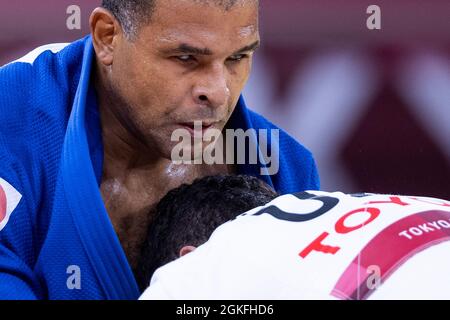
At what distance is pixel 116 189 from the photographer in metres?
1.51

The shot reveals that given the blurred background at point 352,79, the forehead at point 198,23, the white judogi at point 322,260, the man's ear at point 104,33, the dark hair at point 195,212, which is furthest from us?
the blurred background at point 352,79

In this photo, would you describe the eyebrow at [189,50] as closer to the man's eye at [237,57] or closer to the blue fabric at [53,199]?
the man's eye at [237,57]

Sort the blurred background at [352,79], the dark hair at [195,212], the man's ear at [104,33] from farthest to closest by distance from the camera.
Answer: the blurred background at [352,79] < the man's ear at [104,33] < the dark hair at [195,212]

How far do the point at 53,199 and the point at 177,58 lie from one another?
0.28 metres

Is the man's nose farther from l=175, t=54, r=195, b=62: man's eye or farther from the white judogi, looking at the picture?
the white judogi

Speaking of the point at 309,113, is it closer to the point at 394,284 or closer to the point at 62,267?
the point at 62,267

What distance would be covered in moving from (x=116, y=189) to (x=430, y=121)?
34.9 inches

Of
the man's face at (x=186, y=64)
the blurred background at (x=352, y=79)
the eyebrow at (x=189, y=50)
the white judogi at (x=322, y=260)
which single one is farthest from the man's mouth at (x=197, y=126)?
the blurred background at (x=352, y=79)

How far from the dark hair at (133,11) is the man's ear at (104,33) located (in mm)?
14

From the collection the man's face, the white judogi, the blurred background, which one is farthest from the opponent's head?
the blurred background

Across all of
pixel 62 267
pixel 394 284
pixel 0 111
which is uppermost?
pixel 0 111

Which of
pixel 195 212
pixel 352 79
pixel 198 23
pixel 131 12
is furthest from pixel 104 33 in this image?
pixel 352 79

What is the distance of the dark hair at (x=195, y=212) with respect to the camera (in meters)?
1.18
